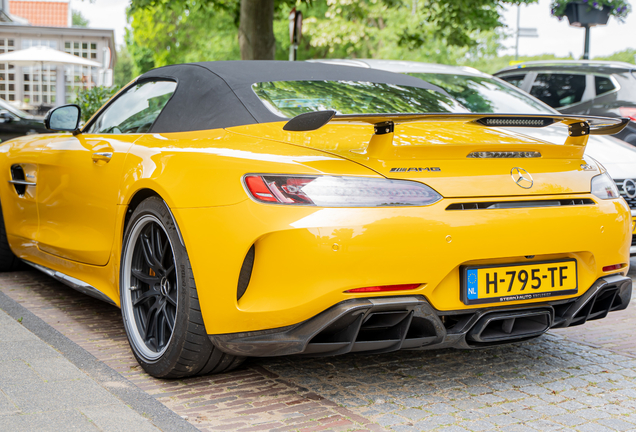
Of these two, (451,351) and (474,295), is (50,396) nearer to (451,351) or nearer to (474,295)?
(474,295)

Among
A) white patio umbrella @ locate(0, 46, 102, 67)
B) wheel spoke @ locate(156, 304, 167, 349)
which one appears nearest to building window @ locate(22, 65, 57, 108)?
white patio umbrella @ locate(0, 46, 102, 67)

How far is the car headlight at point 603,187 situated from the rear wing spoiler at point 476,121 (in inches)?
7.1

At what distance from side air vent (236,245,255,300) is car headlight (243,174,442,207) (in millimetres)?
213

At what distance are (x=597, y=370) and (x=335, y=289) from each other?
1609 mm

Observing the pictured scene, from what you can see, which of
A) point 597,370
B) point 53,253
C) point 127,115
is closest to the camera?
point 597,370

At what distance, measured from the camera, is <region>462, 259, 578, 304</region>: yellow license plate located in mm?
2770

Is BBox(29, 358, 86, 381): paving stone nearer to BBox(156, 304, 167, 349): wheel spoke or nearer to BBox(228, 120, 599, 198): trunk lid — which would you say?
BBox(156, 304, 167, 349): wheel spoke

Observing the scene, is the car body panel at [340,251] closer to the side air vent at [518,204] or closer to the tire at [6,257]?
the side air vent at [518,204]

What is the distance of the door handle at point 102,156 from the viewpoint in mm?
3684

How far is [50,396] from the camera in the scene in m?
2.82

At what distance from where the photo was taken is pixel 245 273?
8.86ft

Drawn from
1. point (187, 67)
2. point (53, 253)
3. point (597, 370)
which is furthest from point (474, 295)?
point (53, 253)

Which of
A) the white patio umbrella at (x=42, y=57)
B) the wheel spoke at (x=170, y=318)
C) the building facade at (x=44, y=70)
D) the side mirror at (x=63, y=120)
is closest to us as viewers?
the wheel spoke at (x=170, y=318)

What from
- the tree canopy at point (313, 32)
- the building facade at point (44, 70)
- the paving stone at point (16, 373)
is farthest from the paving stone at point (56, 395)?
the building facade at point (44, 70)
